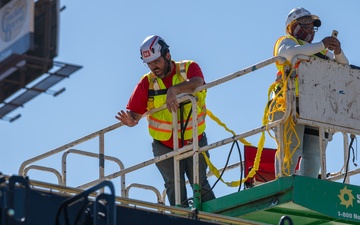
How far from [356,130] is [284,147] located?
120cm

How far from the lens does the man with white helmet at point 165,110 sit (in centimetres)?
2139

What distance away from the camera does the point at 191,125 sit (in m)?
21.3

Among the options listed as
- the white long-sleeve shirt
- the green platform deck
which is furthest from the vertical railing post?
the white long-sleeve shirt

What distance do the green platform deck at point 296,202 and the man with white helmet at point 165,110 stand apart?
0.64 metres

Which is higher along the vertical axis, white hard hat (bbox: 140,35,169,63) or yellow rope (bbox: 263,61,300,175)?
white hard hat (bbox: 140,35,169,63)

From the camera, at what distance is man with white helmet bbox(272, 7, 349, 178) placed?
20734 millimetres

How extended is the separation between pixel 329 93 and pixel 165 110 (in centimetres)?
219

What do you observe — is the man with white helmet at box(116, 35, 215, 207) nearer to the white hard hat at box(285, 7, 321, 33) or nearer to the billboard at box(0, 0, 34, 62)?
the white hard hat at box(285, 7, 321, 33)

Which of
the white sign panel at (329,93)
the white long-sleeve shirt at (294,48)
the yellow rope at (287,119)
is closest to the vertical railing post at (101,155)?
the yellow rope at (287,119)

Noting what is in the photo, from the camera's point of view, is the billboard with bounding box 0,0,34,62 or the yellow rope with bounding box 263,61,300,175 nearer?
the billboard with bounding box 0,0,34,62

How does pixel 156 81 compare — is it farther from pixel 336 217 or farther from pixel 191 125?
pixel 336 217

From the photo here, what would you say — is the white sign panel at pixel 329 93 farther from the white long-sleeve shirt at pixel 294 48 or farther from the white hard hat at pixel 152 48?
the white hard hat at pixel 152 48

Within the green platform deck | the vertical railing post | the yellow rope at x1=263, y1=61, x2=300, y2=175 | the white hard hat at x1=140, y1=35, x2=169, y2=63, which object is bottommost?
the green platform deck

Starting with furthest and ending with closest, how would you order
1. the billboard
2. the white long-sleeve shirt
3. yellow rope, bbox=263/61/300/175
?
the white long-sleeve shirt, yellow rope, bbox=263/61/300/175, the billboard
